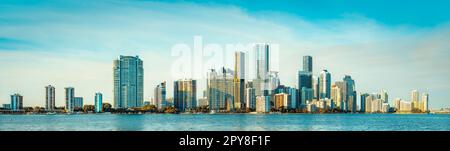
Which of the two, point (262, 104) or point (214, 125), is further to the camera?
point (262, 104)

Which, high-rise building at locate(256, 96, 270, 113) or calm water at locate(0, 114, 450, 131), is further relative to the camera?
high-rise building at locate(256, 96, 270, 113)

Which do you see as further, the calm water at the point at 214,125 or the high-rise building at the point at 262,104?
the high-rise building at the point at 262,104
